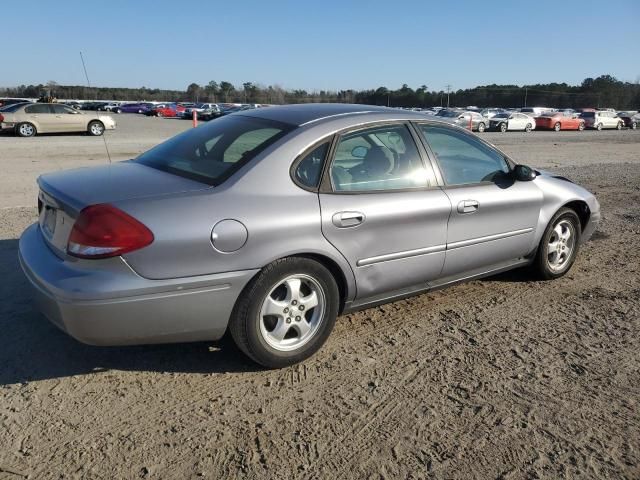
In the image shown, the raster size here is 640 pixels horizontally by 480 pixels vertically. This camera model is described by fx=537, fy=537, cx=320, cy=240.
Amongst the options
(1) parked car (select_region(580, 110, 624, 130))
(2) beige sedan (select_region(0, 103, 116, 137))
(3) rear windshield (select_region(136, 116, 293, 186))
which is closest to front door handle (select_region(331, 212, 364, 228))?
(3) rear windshield (select_region(136, 116, 293, 186))

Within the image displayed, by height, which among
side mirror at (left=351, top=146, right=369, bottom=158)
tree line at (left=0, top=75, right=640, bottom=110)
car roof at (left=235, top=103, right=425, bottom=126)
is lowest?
tree line at (left=0, top=75, right=640, bottom=110)

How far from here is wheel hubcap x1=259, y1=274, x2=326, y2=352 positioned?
3.13 meters

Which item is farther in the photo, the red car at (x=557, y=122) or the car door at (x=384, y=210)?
the red car at (x=557, y=122)

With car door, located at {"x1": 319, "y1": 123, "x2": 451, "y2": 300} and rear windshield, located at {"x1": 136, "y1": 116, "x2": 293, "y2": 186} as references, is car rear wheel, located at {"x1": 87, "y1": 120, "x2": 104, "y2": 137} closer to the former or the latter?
rear windshield, located at {"x1": 136, "y1": 116, "x2": 293, "y2": 186}

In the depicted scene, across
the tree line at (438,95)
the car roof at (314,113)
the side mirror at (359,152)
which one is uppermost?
the car roof at (314,113)

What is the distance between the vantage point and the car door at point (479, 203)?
3.91 metres

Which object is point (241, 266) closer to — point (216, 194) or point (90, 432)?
point (216, 194)

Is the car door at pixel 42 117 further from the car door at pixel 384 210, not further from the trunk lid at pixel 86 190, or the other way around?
the car door at pixel 384 210

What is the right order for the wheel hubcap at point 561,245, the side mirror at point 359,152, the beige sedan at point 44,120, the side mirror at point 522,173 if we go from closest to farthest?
the side mirror at point 359,152 < the side mirror at point 522,173 < the wheel hubcap at point 561,245 < the beige sedan at point 44,120

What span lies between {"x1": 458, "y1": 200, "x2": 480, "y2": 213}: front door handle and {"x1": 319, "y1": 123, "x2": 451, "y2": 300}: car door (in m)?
0.15

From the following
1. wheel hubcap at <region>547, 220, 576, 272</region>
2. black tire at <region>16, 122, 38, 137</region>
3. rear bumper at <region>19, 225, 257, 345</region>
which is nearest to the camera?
rear bumper at <region>19, 225, 257, 345</region>

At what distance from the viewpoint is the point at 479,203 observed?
400 centimetres

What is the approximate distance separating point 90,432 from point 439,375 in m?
1.92

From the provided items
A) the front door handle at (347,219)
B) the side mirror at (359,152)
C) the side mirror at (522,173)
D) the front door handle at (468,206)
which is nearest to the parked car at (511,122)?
the side mirror at (522,173)
